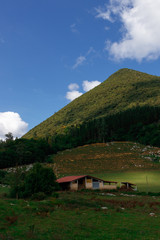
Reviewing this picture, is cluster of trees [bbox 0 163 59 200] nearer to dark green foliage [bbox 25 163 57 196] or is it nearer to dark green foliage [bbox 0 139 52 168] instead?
dark green foliage [bbox 25 163 57 196]

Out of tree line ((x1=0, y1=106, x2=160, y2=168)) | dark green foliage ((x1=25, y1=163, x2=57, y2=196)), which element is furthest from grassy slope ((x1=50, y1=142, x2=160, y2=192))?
dark green foliage ((x1=25, y1=163, x2=57, y2=196))

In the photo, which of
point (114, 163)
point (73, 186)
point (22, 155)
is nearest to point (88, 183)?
point (73, 186)

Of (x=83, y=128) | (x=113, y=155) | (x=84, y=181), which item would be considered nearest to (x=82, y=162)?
(x=113, y=155)

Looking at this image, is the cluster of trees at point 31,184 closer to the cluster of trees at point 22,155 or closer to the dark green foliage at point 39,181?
the dark green foliage at point 39,181

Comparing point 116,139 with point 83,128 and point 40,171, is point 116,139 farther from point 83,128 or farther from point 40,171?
point 40,171

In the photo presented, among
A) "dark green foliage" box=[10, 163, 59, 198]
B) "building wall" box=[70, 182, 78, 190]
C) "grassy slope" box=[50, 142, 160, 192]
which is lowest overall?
"building wall" box=[70, 182, 78, 190]

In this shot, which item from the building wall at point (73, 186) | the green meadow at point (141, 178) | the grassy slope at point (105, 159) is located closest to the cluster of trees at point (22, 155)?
the grassy slope at point (105, 159)

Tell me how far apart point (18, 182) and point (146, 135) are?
319ft

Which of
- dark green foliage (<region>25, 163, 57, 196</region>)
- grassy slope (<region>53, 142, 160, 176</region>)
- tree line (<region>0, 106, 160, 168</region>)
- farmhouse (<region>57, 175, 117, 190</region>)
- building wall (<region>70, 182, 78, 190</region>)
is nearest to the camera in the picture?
dark green foliage (<region>25, 163, 57, 196</region>)

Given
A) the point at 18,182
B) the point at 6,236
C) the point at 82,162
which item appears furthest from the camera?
the point at 82,162

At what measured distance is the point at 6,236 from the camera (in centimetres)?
1090

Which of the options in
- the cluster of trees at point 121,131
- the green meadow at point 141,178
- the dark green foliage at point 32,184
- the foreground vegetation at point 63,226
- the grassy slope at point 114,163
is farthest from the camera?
the cluster of trees at point 121,131

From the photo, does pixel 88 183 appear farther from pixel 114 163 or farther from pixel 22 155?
pixel 22 155

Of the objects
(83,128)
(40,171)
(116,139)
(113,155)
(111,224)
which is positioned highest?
(83,128)
